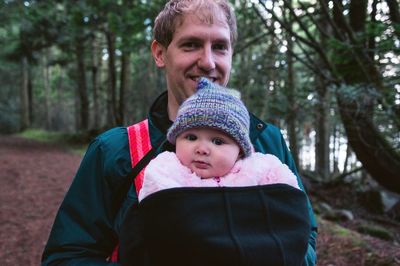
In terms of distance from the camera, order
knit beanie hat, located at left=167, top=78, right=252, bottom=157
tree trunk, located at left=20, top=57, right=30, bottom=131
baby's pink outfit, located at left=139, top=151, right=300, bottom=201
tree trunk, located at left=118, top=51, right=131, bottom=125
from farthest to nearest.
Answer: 1. tree trunk, located at left=20, top=57, right=30, bottom=131
2. tree trunk, located at left=118, top=51, right=131, bottom=125
3. knit beanie hat, located at left=167, top=78, right=252, bottom=157
4. baby's pink outfit, located at left=139, top=151, right=300, bottom=201

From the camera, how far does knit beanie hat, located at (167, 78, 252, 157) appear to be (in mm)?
1539

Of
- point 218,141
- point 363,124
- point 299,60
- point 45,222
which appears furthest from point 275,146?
point 45,222

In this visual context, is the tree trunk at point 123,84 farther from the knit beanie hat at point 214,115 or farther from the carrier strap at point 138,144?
the knit beanie hat at point 214,115

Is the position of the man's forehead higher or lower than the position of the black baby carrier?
higher

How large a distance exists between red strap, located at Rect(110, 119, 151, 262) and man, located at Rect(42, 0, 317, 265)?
0.03 metres

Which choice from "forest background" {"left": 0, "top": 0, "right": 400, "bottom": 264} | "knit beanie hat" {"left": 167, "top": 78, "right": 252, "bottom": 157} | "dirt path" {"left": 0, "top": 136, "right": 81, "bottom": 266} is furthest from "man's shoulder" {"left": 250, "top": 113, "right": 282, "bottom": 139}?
"dirt path" {"left": 0, "top": 136, "right": 81, "bottom": 266}

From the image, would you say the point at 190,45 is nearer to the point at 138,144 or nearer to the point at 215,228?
the point at 138,144

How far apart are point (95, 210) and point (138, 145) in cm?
33

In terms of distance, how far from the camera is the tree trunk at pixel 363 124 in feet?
16.6

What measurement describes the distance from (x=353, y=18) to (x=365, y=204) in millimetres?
5511

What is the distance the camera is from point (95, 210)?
1.65 m

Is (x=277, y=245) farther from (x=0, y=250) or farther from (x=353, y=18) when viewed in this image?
(x=0, y=250)

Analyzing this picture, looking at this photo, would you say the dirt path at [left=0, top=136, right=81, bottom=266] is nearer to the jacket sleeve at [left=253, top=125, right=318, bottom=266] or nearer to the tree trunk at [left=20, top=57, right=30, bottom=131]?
the jacket sleeve at [left=253, top=125, right=318, bottom=266]

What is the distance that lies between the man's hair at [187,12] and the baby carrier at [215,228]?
832 millimetres
